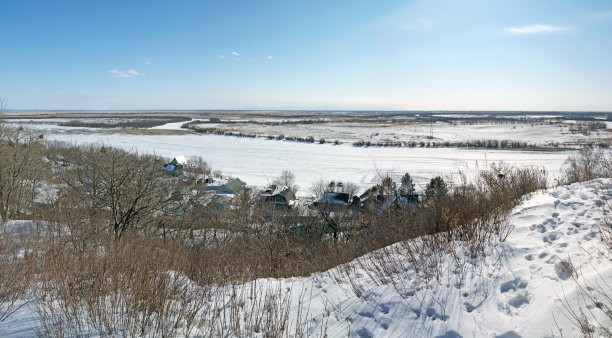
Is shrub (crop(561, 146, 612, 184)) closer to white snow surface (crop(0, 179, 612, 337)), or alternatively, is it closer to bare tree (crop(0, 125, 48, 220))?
white snow surface (crop(0, 179, 612, 337))

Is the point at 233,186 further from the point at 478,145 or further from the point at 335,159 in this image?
the point at 478,145

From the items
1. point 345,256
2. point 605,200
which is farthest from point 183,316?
point 605,200

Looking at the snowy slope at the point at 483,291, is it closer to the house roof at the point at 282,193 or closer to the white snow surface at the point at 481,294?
the white snow surface at the point at 481,294

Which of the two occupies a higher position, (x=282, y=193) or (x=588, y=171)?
(x=588, y=171)

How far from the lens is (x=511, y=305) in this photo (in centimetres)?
340

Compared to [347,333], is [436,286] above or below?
above

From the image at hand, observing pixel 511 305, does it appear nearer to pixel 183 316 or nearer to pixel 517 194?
pixel 183 316

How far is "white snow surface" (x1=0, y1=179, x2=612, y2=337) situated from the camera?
125 inches

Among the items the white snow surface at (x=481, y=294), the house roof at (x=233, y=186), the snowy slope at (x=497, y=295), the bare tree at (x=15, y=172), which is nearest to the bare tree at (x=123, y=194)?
the bare tree at (x=15, y=172)

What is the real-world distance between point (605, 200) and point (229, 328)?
6.83 meters

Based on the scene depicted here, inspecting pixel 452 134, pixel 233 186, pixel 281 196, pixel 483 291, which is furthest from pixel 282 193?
pixel 452 134

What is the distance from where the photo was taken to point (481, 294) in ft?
11.8

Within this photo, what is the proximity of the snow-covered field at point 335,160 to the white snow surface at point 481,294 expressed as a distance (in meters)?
28.9

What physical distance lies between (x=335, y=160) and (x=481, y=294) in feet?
161
